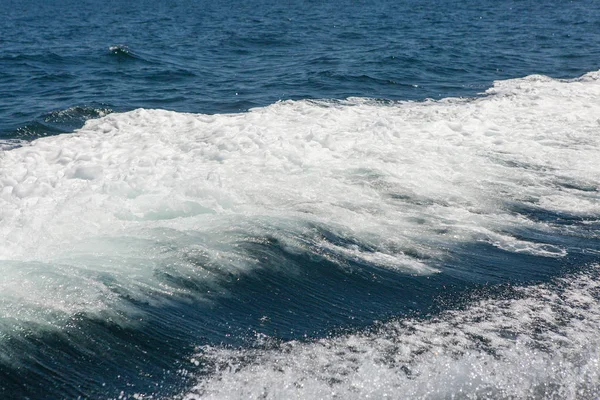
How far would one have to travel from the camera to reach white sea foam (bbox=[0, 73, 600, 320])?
538 centimetres

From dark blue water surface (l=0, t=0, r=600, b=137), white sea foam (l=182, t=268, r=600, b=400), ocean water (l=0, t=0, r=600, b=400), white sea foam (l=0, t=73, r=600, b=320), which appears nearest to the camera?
white sea foam (l=182, t=268, r=600, b=400)

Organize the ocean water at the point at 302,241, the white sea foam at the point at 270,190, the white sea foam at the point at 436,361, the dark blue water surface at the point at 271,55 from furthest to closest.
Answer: the dark blue water surface at the point at 271,55, the white sea foam at the point at 270,190, the ocean water at the point at 302,241, the white sea foam at the point at 436,361

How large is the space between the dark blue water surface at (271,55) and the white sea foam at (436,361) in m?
7.65

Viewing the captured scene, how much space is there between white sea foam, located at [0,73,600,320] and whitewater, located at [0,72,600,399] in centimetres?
3

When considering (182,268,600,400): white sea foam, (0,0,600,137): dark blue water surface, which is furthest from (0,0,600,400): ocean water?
(0,0,600,137): dark blue water surface

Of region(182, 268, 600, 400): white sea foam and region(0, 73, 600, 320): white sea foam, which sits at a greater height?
region(0, 73, 600, 320): white sea foam

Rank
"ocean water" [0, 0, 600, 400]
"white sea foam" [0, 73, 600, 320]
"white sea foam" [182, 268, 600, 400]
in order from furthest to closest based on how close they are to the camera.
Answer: "white sea foam" [0, 73, 600, 320], "ocean water" [0, 0, 600, 400], "white sea foam" [182, 268, 600, 400]

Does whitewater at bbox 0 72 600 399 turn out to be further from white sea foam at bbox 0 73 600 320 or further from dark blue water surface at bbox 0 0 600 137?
dark blue water surface at bbox 0 0 600 137

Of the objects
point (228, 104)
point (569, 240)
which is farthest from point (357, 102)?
point (569, 240)

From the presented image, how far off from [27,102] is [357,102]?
6742 mm

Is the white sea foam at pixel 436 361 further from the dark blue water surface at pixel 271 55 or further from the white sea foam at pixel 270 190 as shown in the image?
the dark blue water surface at pixel 271 55

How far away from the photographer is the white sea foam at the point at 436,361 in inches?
149

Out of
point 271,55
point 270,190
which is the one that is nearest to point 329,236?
point 270,190

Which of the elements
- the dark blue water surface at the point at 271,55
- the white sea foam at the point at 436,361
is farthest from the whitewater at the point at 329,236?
the dark blue water surface at the point at 271,55
